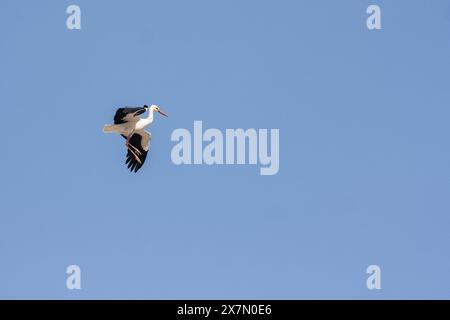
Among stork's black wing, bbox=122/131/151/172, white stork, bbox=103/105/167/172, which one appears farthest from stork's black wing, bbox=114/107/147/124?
stork's black wing, bbox=122/131/151/172

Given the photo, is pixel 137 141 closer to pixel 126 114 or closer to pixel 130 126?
pixel 130 126

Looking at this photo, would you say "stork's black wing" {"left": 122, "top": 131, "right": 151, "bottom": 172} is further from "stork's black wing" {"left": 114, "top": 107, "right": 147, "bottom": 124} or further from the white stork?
"stork's black wing" {"left": 114, "top": 107, "right": 147, "bottom": 124}

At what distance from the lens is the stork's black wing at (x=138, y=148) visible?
673 inches

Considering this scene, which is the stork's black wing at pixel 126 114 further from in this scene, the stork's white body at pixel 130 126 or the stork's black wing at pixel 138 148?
the stork's black wing at pixel 138 148

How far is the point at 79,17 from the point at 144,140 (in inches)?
91.2

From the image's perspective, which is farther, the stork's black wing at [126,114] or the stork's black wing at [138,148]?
the stork's black wing at [138,148]

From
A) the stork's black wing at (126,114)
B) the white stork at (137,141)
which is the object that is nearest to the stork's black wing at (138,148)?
the white stork at (137,141)

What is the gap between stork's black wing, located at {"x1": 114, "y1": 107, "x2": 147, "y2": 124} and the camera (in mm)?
15656

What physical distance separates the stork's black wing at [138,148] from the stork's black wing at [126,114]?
95 centimetres

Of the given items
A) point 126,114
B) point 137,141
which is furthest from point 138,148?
point 126,114

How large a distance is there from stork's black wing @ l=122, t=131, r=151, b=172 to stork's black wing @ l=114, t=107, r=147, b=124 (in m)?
0.95

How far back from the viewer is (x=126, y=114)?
1592 centimetres

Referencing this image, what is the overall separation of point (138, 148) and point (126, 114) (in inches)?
53.3
